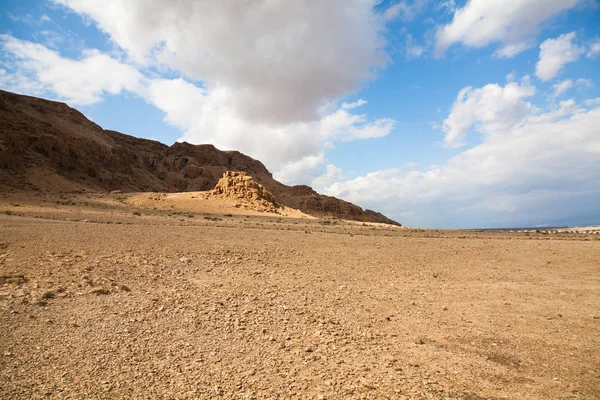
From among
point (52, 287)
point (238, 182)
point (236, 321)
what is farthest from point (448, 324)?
point (238, 182)

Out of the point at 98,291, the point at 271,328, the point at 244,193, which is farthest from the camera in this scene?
the point at 244,193

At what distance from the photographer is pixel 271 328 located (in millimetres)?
5664

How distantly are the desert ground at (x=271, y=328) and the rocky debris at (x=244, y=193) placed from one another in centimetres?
3458

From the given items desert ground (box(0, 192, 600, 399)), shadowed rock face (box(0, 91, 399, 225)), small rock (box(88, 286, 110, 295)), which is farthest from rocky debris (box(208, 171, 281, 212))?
small rock (box(88, 286, 110, 295))

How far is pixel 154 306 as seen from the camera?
6121 mm

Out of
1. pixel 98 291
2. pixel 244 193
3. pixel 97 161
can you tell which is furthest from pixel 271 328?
pixel 97 161

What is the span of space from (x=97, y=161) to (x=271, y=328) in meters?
73.3

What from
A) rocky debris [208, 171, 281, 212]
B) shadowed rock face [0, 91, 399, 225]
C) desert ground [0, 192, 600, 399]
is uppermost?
shadowed rock face [0, 91, 399, 225]

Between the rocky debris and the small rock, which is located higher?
the rocky debris

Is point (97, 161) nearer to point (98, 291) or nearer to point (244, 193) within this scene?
point (244, 193)

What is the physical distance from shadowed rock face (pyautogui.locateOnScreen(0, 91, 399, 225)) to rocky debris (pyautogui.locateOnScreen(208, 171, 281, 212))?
2057cm

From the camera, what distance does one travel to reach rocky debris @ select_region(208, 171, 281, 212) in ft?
150

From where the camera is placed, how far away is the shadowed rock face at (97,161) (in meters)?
45.4

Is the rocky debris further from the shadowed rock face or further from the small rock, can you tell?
the small rock
